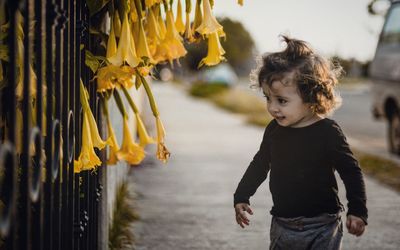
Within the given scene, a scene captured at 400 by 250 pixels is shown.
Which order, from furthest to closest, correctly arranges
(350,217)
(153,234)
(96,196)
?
1. (153,234)
2. (96,196)
3. (350,217)

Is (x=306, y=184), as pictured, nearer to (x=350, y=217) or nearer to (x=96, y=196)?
(x=350, y=217)

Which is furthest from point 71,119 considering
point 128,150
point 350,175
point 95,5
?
point 350,175

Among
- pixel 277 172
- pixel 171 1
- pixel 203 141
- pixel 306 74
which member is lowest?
pixel 203 141

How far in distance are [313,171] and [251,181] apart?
0.33m

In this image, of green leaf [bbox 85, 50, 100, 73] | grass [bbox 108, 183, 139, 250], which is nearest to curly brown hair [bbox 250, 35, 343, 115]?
green leaf [bbox 85, 50, 100, 73]

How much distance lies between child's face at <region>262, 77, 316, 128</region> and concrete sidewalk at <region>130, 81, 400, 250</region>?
5.59ft

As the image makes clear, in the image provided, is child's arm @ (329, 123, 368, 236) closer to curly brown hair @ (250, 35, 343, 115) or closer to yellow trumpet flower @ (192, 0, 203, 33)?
curly brown hair @ (250, 35, 343, 115)

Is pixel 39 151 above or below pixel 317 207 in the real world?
above

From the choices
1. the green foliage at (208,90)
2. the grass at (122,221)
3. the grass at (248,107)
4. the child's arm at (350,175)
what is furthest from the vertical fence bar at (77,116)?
the green foliage at (208,90)

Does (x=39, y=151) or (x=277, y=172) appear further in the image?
(x=277, y=172)

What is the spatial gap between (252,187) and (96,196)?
795 mm

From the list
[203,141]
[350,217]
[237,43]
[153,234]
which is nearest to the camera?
[350,217]

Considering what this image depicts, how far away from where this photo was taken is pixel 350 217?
2.84 m

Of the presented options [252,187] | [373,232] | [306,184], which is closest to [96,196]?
[252,187]
